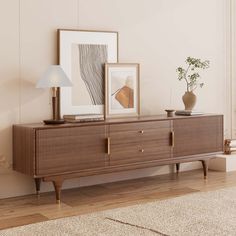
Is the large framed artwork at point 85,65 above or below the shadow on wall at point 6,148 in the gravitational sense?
above

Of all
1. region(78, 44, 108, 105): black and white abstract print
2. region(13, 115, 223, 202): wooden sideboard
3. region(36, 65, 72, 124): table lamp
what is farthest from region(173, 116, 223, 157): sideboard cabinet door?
region(36, 65, 72, 124): table lamp

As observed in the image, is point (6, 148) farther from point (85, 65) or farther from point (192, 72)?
point (192, 72)

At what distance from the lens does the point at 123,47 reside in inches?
193

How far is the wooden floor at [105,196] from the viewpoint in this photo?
3.75m

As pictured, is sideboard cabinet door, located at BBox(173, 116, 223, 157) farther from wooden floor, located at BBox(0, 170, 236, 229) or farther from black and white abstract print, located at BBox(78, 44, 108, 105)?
black and white abstract print, located at BBox(78, 44, 108, 105)

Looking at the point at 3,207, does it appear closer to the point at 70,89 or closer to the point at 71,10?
the point at 70,89

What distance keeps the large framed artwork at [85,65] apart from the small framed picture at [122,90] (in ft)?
0.19

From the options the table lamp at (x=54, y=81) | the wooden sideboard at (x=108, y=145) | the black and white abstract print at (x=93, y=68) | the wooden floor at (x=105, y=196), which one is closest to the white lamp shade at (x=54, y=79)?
the table lamp at (x=54, y=81)

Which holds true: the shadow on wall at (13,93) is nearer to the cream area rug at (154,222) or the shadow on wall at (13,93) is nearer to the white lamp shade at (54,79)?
the white lamp shade at (54,79)

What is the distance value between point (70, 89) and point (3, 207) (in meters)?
1.20

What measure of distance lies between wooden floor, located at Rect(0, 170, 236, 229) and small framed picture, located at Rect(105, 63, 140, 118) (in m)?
0.69

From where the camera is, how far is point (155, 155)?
182 inches

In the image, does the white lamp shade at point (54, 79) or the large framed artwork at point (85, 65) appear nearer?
the white lamp shade at point (54, 79)

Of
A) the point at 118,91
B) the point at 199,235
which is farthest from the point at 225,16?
the point at 199,235
